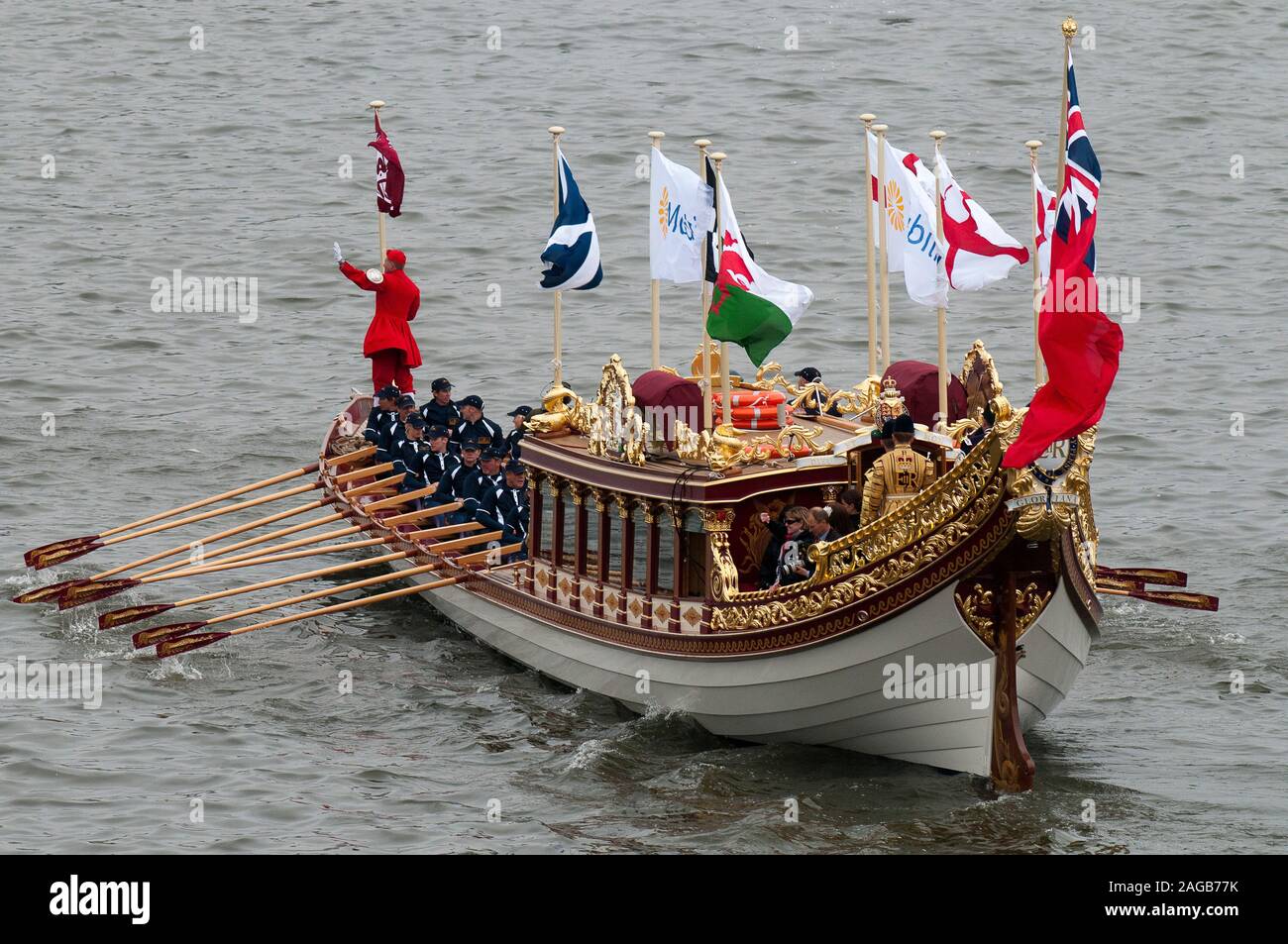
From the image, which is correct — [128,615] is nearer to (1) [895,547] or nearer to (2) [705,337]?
(2) [705,337]

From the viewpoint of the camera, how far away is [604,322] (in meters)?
43.1

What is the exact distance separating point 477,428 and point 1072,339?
481 inches

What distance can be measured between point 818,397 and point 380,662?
679 centimetres

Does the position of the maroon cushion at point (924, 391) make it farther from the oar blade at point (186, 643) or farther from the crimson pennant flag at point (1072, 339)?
the oar blade at point (186, 643)

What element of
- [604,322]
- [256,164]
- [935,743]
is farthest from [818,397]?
[256,164]

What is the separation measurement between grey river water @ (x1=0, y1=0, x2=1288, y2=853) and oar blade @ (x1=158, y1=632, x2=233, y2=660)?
55 cm

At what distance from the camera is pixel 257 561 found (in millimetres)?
29469

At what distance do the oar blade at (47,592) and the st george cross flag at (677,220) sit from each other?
32.0 feet

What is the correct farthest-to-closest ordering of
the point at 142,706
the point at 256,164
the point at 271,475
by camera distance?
the point at 256,164
the point at 271,475
the point at 142,706

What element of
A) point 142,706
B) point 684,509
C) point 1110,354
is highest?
point 1110,354

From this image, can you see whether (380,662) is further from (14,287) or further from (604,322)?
(14,287)

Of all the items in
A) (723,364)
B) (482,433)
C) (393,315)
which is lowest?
(482,433)

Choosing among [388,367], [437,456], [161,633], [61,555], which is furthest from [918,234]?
[61,555]

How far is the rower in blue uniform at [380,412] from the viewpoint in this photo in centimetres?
3169
